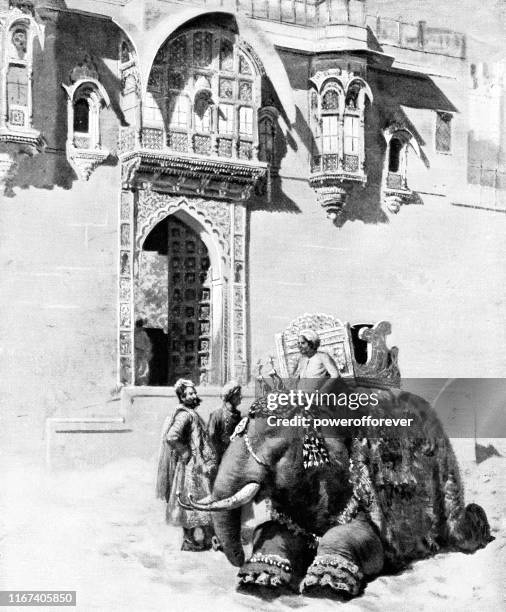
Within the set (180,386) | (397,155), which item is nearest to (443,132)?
(397,155)

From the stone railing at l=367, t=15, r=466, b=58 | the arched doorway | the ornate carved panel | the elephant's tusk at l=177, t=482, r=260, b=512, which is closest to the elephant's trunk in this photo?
the elephant's tusk at l=177, t=482, r=260, b=512

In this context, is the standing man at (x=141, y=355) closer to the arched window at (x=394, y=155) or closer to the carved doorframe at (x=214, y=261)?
the carved doorframe at (x=214, y=261)

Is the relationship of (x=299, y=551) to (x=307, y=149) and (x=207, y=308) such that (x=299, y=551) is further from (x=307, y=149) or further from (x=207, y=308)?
(x=307, y=149)

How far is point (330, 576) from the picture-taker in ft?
38.1

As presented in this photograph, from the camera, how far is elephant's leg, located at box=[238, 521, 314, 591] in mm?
11523

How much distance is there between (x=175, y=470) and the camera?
11781mm

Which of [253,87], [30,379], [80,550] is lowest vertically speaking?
[80,550]

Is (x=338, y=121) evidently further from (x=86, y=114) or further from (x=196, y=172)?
(x=86, y=114)

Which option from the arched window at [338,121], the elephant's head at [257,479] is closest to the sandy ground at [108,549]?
the elephant's head at [257,479]

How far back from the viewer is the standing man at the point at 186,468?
11719 millimetres

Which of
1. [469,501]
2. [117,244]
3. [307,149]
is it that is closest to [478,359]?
[469,501]

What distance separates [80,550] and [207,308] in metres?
2.00

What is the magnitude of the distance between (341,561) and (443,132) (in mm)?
3578

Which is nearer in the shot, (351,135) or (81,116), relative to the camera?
(81,116)
